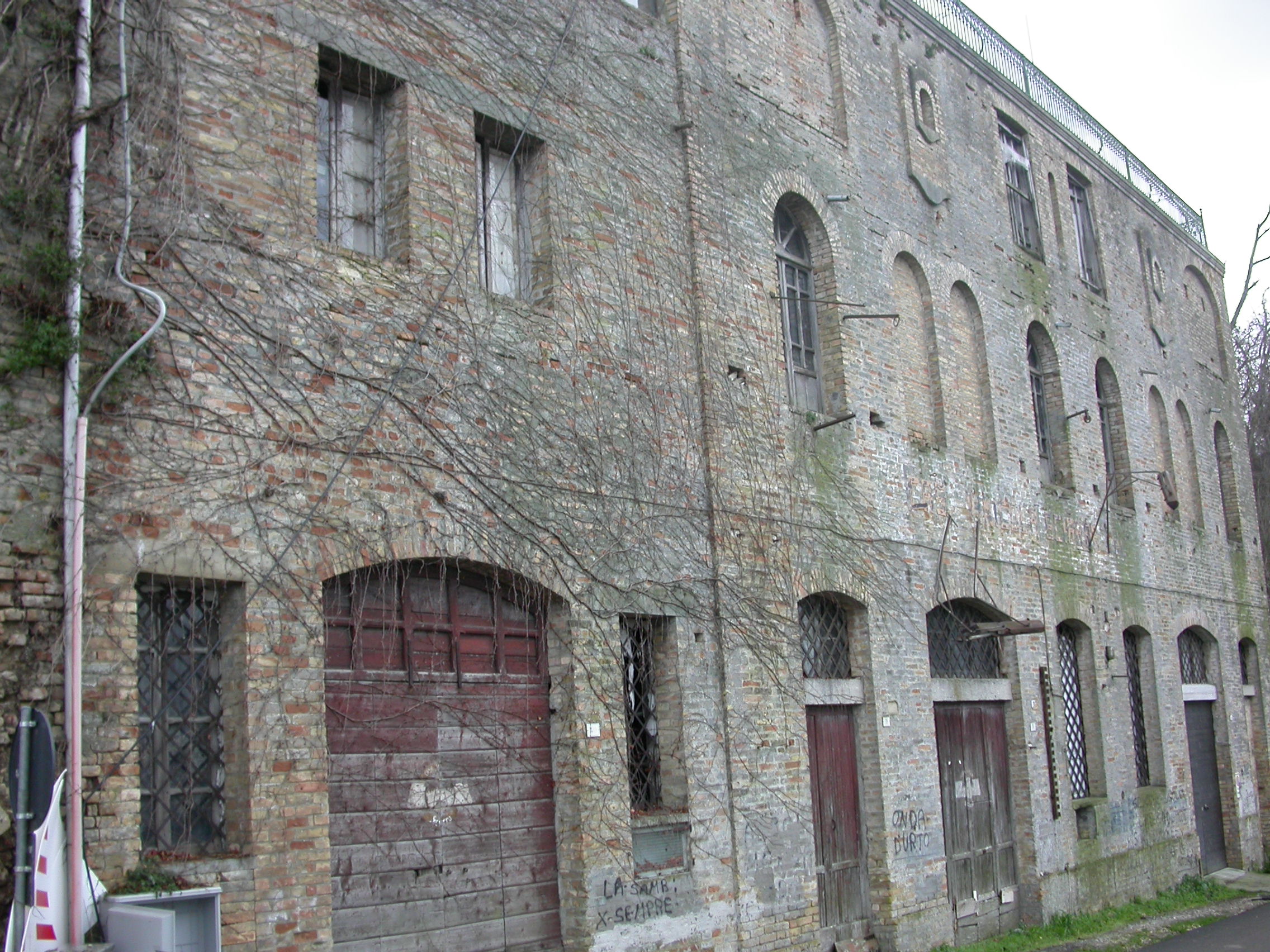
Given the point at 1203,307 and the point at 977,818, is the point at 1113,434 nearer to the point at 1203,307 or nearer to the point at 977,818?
the point at 1203,307

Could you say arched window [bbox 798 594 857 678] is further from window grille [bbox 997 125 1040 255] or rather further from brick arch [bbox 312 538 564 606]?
window grille [bbox 997 125 1040 255]

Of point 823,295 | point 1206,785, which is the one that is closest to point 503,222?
point 823,295

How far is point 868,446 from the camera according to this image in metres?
11.9

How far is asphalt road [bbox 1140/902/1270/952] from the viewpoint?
41.2 feet

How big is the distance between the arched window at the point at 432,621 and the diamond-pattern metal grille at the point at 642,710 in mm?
948

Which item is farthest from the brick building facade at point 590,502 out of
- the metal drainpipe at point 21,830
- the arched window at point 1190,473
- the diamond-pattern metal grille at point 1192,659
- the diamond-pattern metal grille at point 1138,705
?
the arched window at point 1190,473

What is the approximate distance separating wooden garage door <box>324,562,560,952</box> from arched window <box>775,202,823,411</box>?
4391mm

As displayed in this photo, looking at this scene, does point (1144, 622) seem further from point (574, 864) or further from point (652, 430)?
point (574, 864)

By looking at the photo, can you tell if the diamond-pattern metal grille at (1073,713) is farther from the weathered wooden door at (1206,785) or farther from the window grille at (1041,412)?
the weathered wooden door at (1206,785)

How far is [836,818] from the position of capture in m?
10.9

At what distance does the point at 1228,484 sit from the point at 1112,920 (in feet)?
32.8

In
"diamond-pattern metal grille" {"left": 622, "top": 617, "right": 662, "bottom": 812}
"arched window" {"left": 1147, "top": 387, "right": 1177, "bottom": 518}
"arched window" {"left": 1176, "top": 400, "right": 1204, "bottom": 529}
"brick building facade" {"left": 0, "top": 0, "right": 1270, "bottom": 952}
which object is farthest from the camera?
"arched window" {"left": 1176, "top": 400, "right": 1204, "bottom": 529}

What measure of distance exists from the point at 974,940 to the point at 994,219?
8.58m

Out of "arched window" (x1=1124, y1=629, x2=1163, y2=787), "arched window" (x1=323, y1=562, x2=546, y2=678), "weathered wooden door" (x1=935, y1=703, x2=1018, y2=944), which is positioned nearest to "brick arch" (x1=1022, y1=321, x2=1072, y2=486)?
"arched window" (x1=1124, y1=629, x2=1163, y2=787)
